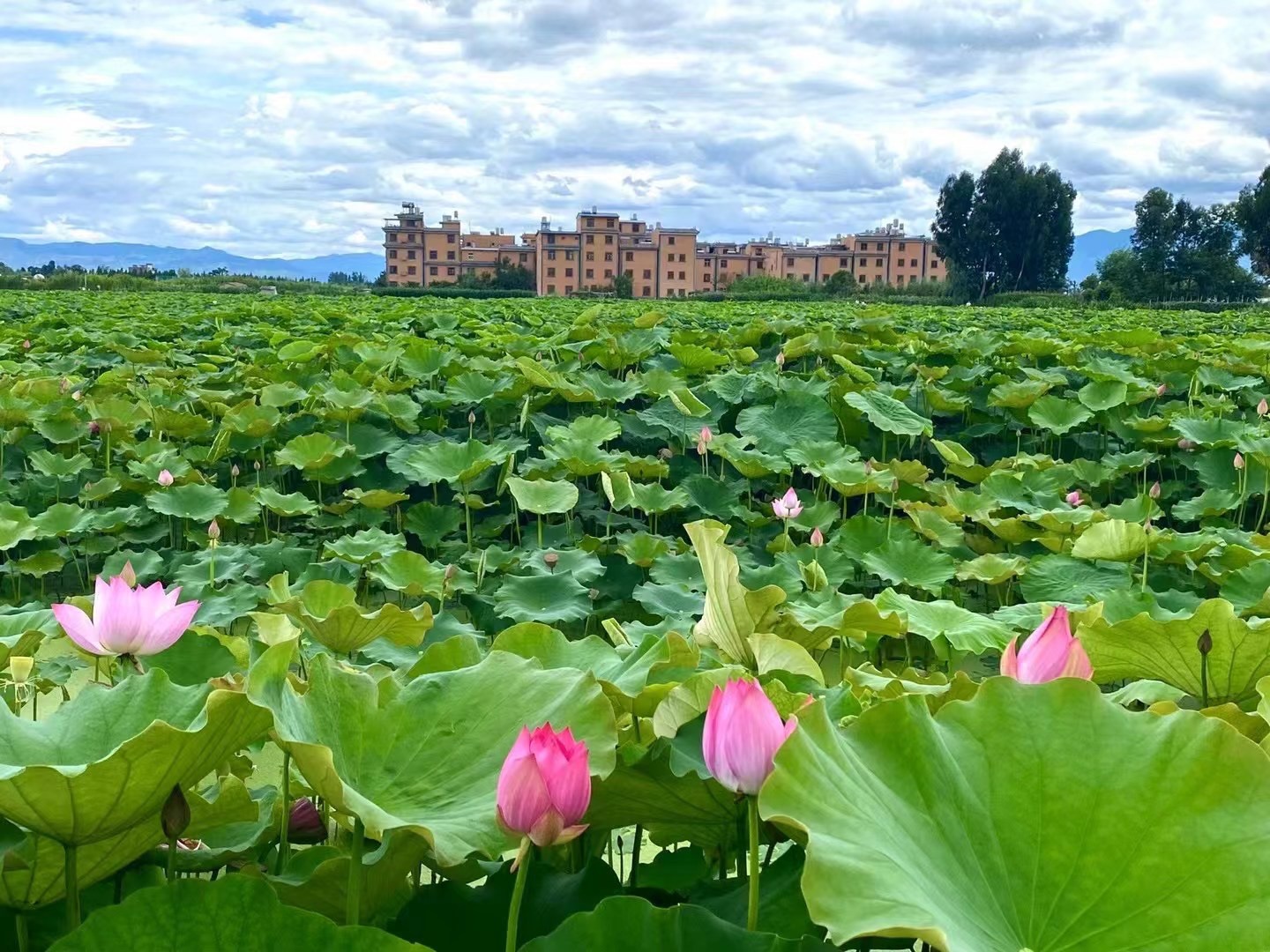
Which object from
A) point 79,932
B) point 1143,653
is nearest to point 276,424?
point 1143,653

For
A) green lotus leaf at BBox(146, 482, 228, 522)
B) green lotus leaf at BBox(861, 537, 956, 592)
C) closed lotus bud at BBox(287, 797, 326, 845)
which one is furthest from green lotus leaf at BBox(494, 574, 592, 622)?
closed lotus bud at BBox(287, 797, 326, 845)

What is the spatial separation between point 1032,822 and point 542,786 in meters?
0.28

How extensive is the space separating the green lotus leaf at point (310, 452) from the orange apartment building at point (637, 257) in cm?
6039

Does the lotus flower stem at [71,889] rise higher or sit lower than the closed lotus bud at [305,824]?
higher

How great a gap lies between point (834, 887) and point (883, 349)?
4677 millimetres

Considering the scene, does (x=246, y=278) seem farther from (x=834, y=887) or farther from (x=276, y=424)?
(x=834, y=887)

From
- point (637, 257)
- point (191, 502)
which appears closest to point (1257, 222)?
point (637, 257)

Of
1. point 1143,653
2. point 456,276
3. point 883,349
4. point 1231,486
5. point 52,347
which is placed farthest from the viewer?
point 456,276

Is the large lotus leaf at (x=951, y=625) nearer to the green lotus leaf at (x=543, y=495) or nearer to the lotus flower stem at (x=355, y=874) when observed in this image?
the lotus flower stem at (x=355, y=874)

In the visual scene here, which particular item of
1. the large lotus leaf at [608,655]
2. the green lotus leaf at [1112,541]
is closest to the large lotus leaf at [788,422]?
the green lotus leaf at [1112,541]

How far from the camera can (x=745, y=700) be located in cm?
63

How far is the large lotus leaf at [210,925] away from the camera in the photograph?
0.57 meters

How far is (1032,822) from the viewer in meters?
0.63

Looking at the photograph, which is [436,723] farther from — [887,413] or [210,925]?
→ [887,413]
